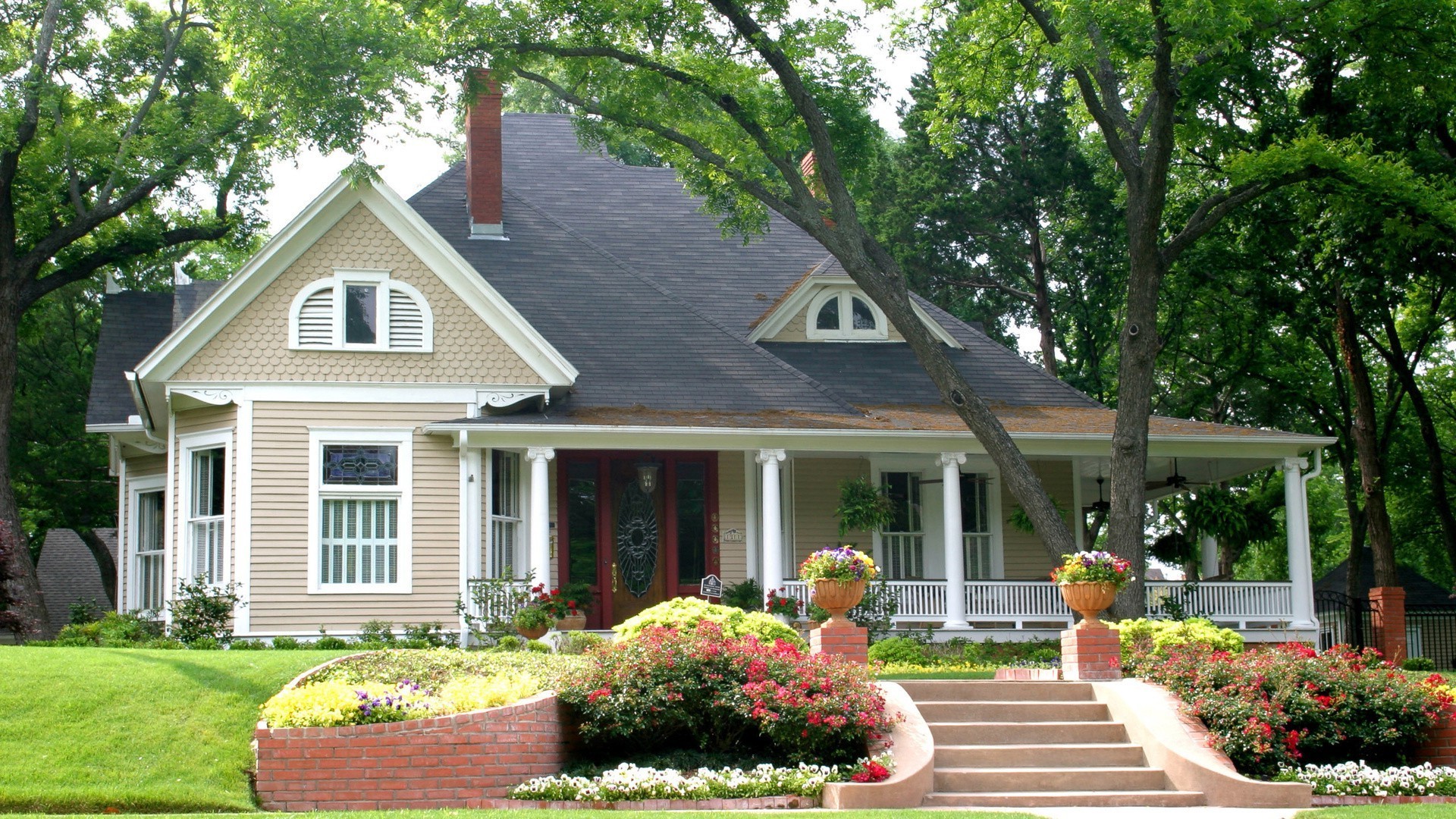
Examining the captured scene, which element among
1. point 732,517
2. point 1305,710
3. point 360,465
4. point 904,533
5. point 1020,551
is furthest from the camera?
point 1020,551

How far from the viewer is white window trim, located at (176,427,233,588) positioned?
17.8 meters

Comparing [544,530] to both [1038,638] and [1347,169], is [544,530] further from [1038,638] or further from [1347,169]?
[1347,169]

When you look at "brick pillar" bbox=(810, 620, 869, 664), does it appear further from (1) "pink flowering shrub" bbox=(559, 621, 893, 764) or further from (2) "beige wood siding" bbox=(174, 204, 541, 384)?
(2) "beige wood siding" bbox=(174, 204, 541, 384)

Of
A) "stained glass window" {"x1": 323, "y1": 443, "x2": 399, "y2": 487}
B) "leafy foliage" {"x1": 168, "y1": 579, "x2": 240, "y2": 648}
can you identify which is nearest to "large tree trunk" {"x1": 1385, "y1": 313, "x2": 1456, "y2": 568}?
"stained glass window" {"x1": 323, "y1": 443, "x2": 399, "y2": 487}

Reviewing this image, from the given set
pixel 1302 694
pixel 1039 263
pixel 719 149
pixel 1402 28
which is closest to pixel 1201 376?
pixel 1039 263

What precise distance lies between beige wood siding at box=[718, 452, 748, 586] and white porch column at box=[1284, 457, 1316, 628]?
7.35m

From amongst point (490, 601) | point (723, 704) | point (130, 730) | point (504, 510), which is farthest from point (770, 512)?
point (130, 730)

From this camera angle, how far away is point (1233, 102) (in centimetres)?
2434

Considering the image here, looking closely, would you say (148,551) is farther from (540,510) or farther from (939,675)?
(939,675)

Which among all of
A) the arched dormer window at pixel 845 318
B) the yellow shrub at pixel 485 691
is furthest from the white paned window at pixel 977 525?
the yellow shrub at pixel 485 691

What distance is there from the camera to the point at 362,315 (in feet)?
60.5

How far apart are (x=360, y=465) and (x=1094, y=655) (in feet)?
30.6

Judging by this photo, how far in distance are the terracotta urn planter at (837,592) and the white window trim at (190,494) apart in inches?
325

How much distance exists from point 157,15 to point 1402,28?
19.0 meters
